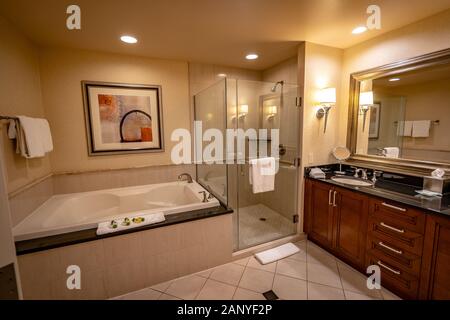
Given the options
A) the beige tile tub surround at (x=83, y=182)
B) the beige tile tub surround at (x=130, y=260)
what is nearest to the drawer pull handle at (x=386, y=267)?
the beige tile tub surround at (x=130, y=260)

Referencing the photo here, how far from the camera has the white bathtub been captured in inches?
68.4

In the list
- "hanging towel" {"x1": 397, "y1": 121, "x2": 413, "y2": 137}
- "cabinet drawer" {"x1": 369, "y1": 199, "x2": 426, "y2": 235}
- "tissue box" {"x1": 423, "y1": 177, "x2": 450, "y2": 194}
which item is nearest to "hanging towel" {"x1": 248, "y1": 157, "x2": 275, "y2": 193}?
"cabinet drawer" {"x1": 369, "y1": 199, "x2": 426, "y2": 235}

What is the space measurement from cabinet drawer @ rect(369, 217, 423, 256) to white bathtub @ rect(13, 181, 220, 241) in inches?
58.9

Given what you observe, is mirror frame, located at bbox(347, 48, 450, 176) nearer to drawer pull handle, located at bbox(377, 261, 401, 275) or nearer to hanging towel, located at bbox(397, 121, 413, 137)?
hanging towel, located at bbox(397, 121, 413, 137)

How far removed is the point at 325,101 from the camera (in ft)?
7.89

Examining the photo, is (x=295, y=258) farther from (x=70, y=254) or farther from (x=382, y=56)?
(x=382, y=56)

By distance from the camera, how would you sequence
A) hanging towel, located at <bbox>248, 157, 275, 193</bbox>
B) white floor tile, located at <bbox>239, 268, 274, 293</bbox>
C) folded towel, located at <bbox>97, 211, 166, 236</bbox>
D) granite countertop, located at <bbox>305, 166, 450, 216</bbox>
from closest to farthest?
granite countertop, located at <bbox>305, 166, 450, 216</bbox>
folded towel, located at <bbox>97, 211, 166, 236</bbox>
white floor tile, located at <bbox>239, 268, 274, 293</bbox>
hanging towel, located at <bbox>248, 157, 275, 193</bbox>

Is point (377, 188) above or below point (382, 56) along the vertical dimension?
below

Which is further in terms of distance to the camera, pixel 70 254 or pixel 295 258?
pixel 295 258

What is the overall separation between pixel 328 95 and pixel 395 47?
2.33ft

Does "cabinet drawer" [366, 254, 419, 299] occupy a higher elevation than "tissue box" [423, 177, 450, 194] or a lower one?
lower

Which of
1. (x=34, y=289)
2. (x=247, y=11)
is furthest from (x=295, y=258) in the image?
(x=247, y=11)
